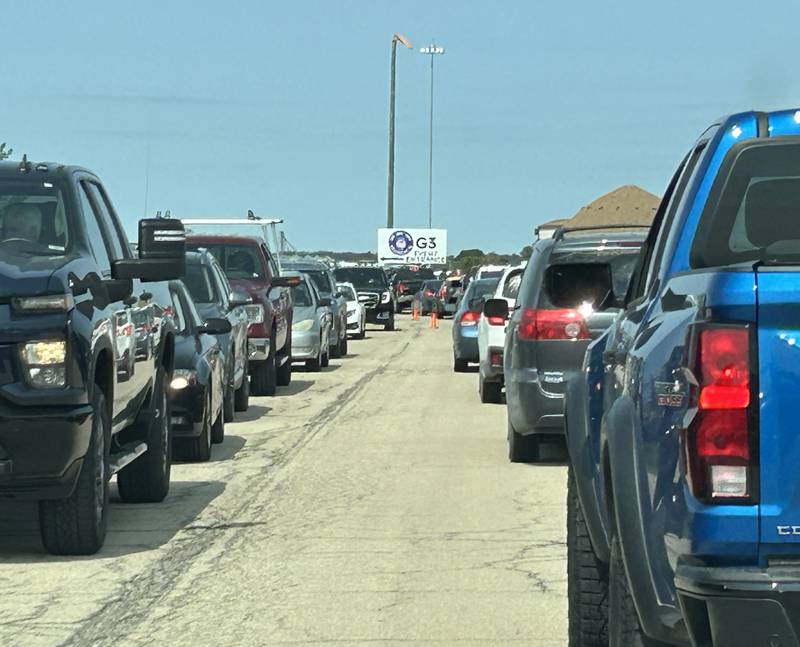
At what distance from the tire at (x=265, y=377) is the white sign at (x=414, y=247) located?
73.5 metres

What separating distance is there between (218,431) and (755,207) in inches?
423

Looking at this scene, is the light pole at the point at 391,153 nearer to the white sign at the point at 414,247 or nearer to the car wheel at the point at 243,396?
the white sign at the point at 414,247

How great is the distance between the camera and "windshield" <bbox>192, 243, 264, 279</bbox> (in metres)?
22.7

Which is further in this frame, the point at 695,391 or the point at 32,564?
the point at 32,564

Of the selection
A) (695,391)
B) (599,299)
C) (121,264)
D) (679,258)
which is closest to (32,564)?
(121,264)

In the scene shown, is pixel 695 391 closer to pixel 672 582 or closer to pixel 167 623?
pixel 672 582

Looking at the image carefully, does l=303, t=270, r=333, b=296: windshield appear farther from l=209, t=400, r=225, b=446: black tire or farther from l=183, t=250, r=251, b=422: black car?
l=209, t=400, r=225, b=446: black tire

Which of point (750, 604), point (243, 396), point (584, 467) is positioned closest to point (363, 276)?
point (243, 396)

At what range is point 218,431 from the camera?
51.2 feet

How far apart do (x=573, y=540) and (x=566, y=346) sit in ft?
21.9

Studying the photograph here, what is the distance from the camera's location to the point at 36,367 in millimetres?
8602

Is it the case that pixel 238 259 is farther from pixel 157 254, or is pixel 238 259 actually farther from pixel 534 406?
pixel 157 254

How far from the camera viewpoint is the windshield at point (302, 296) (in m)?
27.0

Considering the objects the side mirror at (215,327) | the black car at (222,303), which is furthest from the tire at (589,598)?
the black car at (222,303)
